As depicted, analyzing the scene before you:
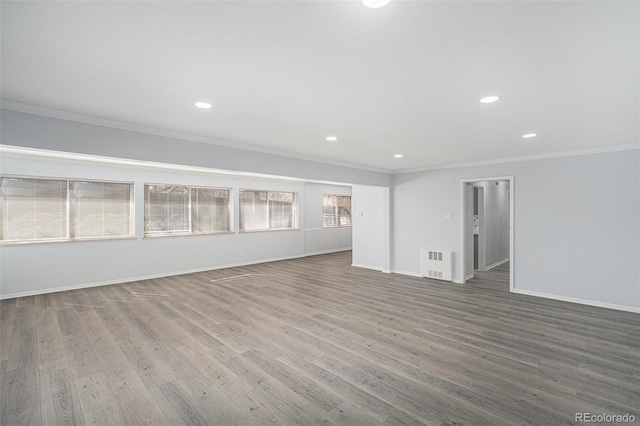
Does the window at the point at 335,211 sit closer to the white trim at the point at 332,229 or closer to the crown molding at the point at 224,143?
the white trim at the point at 332,229

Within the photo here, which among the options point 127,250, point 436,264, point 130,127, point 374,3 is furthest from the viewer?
point 436,264

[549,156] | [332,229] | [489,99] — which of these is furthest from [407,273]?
[489,99]

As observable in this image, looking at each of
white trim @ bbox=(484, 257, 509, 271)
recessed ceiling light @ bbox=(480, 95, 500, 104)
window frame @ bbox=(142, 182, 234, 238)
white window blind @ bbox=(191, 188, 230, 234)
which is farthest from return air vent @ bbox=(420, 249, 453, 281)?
white window blind @ bbox=(191, 188, 230, 234)

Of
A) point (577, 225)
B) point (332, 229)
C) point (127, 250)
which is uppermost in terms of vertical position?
point (577, 225)

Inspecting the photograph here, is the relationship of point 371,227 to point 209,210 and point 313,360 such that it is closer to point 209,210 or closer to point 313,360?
point 209,210

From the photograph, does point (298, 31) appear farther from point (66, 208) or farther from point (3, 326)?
point (66, 208)

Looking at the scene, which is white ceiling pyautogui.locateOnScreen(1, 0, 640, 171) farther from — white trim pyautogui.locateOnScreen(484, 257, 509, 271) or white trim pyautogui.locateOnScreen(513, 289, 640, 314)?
white trim pyautogui.locateOnScreen(484, 257, 509, 271)

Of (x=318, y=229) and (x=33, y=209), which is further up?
(x=33, y=209)

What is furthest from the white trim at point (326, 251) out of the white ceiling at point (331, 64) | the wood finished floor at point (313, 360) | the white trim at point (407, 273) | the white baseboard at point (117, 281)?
the white ceiling at point (331, 64)

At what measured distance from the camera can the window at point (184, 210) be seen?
6602 mm

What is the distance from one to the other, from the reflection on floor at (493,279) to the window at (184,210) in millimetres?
6289

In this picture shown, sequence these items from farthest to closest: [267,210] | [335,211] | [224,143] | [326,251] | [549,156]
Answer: [335,211] < [326,251] < [267,210] < [549,156] < [224,143]

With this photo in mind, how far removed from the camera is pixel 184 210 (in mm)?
7141

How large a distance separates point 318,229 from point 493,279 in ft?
17.9
